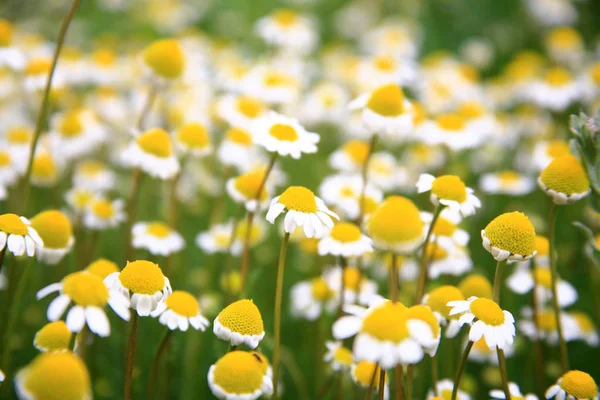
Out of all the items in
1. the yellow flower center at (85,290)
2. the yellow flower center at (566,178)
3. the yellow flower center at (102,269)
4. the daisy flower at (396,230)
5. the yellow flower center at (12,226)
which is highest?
the daisy flower at (396,230)

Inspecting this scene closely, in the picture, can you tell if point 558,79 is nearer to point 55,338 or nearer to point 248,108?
point 248,108

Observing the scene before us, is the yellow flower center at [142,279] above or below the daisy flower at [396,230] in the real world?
below

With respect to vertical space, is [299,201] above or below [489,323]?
above

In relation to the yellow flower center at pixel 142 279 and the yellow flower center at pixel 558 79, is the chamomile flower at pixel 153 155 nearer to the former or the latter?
the yellow flower center at pixel 142 279

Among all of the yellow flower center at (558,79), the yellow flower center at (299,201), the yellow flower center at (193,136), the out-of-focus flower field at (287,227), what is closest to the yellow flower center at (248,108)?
the out-of-focus flower field at (287,227)

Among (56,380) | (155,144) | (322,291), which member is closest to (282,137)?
(155,144)

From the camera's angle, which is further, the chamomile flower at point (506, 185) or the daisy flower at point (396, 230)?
the chamomile flower at point (506, 185)

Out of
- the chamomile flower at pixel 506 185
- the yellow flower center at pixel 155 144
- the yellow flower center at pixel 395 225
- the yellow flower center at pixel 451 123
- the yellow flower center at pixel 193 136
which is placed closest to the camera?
the yellow flower center at pixel 395 225
